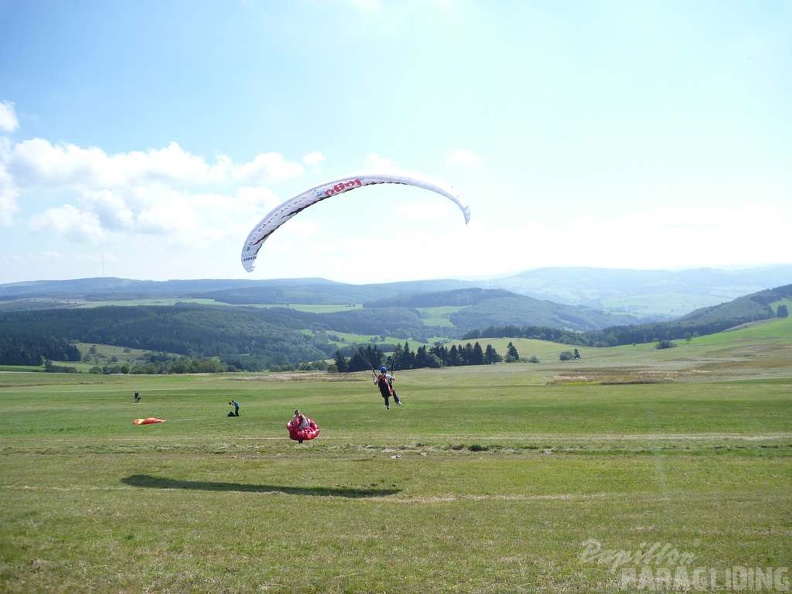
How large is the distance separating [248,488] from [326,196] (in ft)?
38.5

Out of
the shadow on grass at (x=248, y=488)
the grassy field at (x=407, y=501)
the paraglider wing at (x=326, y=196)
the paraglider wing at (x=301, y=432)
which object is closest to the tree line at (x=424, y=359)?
the grassy field at (x=407, y=501)

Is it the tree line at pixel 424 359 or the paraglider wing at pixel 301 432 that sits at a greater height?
the paraglider wing at pixel 301 432

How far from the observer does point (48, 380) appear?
88.8 m

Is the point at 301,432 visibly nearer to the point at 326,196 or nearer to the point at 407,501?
the point at 407,501

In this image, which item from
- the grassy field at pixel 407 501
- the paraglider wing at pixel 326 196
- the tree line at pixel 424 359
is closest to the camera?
the grassy field at pixel 407 501

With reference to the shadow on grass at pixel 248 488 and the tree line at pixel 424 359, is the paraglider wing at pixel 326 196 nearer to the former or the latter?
the shadow on grass at pixel 248 488

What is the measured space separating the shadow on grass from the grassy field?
101mm

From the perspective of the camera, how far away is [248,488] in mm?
18953

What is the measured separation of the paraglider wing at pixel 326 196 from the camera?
73.1 ft

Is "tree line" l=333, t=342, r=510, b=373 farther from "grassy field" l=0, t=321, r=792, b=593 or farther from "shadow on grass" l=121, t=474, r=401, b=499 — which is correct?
"shadow on grass" l=121, t=474, r=401, b=499

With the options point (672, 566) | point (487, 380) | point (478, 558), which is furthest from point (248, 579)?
point (487, 380)

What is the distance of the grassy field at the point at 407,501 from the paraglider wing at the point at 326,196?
966 cm

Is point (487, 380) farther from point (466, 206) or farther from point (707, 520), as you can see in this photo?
point (707, 520)

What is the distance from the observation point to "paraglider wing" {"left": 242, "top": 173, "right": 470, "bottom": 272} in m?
22.3
